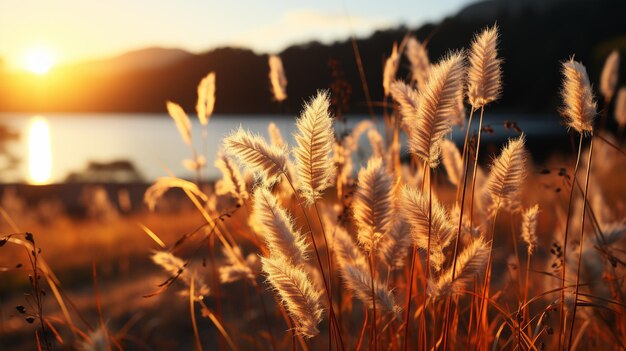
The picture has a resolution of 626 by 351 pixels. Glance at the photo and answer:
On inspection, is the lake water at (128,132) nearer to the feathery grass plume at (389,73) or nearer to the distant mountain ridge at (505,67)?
the distant mountain ridge at (505,67)

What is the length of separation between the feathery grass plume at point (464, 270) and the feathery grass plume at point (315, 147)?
1.14ft

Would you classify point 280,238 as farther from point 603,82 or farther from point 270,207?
point 603,82

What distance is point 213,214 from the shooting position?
6.90 ft

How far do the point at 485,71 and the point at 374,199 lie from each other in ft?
1.40

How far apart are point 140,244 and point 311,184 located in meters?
7.45

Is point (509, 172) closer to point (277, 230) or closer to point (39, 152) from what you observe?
point (277, 230)

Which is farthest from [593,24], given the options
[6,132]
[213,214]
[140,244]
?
[213,214]

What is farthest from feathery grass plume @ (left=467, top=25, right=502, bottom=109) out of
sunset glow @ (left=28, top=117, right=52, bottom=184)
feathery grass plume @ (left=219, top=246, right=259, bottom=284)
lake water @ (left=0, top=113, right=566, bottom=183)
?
lake water @ (left=0, top=113, right=566, bottom=183)

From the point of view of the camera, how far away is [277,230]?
114cm

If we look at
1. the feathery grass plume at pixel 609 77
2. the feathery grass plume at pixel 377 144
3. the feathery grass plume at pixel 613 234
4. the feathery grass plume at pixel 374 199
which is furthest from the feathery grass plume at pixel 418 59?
the feathery grass plume at pixel 609 77

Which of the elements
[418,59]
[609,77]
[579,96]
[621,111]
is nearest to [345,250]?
[579,96]

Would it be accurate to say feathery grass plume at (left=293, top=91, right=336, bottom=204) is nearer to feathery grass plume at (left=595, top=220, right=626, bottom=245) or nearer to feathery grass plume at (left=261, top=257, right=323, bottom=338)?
feathery grass plume at (left=261, top=257, right=323, bottom=338)

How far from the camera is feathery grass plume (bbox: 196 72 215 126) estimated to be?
71.2 inches

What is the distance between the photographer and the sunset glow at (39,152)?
3843 cm
